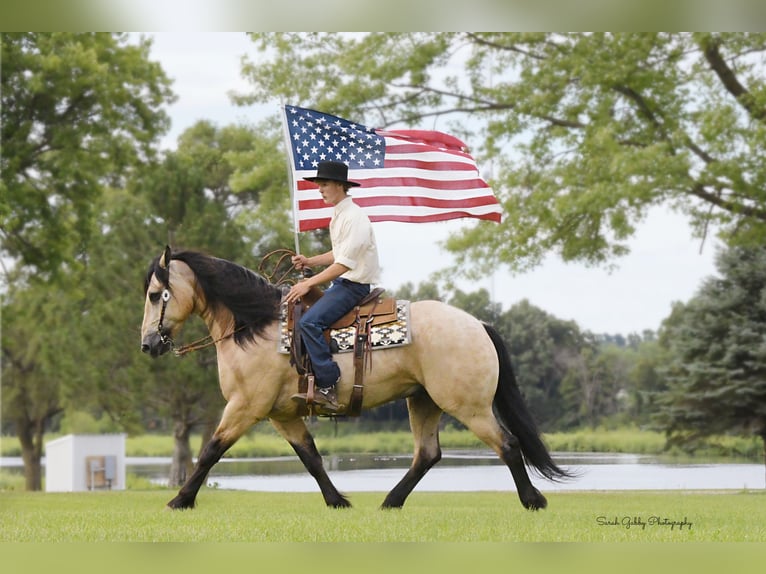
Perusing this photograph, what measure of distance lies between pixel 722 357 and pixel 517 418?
10.9 metres

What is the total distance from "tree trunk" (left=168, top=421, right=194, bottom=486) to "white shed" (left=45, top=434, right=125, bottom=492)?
1704mm

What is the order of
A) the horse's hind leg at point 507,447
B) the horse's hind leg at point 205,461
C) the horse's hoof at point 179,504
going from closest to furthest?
1. the horse's hind leg at point 507,447
2. the horse's hind leg at point 205,461
3. the horse's hoof at point 179,504

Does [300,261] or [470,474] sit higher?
[300,261]

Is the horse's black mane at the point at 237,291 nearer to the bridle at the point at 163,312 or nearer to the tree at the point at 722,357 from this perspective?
the bridle at the point at 163,312

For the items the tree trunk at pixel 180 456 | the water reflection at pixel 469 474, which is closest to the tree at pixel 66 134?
the tree trunk at pixel 180 456

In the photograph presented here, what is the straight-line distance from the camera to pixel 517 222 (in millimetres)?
14352

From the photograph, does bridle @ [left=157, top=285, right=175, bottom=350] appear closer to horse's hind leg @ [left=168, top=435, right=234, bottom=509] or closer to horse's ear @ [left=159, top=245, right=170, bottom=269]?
horse's ear @ [left=159, top=245, right=170, bottom=269]

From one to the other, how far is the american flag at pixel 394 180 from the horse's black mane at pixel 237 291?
769 mm

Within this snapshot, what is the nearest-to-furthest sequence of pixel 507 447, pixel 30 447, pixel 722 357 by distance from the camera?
Answer: pixel 507 447 → pixel 722 357 → pixel 30 447

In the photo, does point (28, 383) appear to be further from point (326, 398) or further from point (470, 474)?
point (326, 398)

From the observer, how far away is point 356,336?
23.4 ft

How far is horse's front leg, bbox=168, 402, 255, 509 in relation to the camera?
7078 millimetres

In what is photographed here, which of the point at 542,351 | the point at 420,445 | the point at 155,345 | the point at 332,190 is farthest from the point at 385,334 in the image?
the point at 542,351

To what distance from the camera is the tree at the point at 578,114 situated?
12812mm
